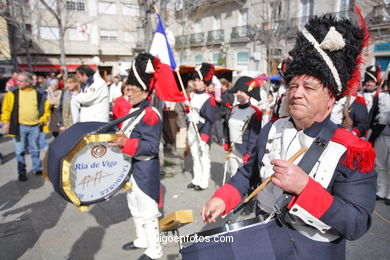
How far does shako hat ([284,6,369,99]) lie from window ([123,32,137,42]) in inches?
1216

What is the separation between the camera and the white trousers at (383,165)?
4.50 m

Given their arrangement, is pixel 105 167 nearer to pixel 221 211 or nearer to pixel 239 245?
pixel 221 211

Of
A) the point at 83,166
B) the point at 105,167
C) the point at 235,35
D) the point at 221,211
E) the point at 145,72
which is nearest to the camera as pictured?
the point at 221,211

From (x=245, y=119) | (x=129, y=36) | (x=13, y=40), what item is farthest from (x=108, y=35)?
(x=245, y=119)

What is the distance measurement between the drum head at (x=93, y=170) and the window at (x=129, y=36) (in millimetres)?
29742

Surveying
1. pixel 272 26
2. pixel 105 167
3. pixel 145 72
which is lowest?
pixel 105 167

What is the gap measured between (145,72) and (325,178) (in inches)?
87.2

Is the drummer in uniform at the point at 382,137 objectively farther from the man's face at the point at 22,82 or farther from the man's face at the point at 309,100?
the man's face at the point at 22,82

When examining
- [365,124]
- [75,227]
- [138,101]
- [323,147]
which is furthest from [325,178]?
[365,124]

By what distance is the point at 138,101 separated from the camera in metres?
2.98

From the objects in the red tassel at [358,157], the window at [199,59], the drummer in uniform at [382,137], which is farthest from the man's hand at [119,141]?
the window at [199,59]

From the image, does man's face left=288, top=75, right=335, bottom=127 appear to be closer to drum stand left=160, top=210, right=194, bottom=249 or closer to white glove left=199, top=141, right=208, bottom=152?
drum stand left=160, top=210, right=194, bottom=249

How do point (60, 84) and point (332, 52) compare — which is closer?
point (332, 52)

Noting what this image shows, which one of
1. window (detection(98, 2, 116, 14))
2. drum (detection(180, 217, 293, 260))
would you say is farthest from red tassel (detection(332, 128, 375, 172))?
window (detection(98, 2, 116, 14))
